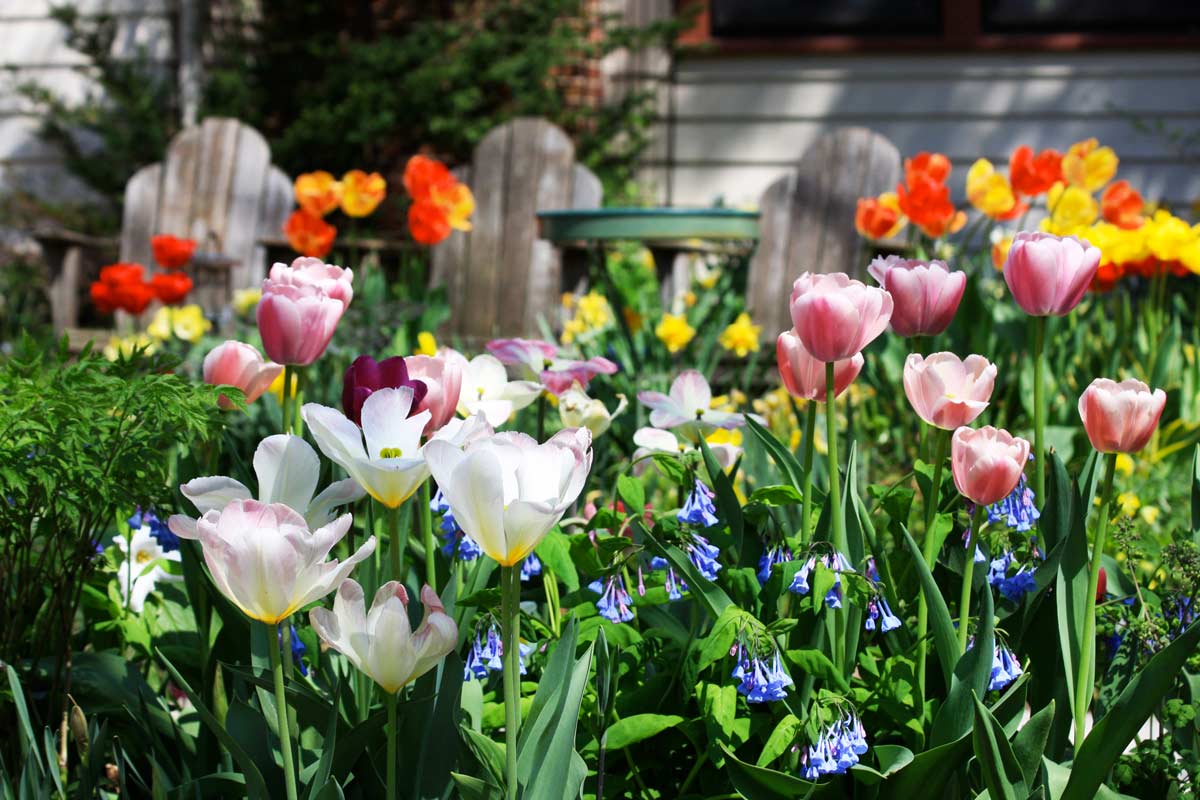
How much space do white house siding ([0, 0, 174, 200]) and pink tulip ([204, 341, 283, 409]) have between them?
7.33 meters

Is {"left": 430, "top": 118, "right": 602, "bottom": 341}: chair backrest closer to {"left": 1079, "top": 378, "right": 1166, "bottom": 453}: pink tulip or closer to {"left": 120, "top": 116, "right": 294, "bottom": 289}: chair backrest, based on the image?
{"left": 120, "top": 116, "right": 294, "bottom": 289}: chair backrest

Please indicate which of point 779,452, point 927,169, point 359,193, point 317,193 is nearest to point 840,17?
point 359,193

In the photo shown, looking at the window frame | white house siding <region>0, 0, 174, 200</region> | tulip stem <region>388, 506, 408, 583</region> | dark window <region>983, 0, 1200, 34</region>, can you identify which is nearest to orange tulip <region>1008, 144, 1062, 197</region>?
tulip stem <region>388, 506, 408, 583</region>

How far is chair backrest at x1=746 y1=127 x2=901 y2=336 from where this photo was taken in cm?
454

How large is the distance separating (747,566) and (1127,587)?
1.62 ft

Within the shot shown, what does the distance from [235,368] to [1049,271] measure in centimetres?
86

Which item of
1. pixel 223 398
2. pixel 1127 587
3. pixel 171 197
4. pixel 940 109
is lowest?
pixel 1127 587

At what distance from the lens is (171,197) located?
226 inches

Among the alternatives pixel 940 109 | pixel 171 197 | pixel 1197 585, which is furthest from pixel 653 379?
pixel 940 109

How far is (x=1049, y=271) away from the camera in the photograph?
1179mm

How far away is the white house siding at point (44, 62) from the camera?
796cm

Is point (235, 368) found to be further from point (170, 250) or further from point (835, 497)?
point (170, 250)

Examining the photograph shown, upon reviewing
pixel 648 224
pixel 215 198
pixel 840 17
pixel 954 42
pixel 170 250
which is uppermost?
pixel 840 17

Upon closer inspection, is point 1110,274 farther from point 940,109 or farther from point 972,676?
point 940,109
